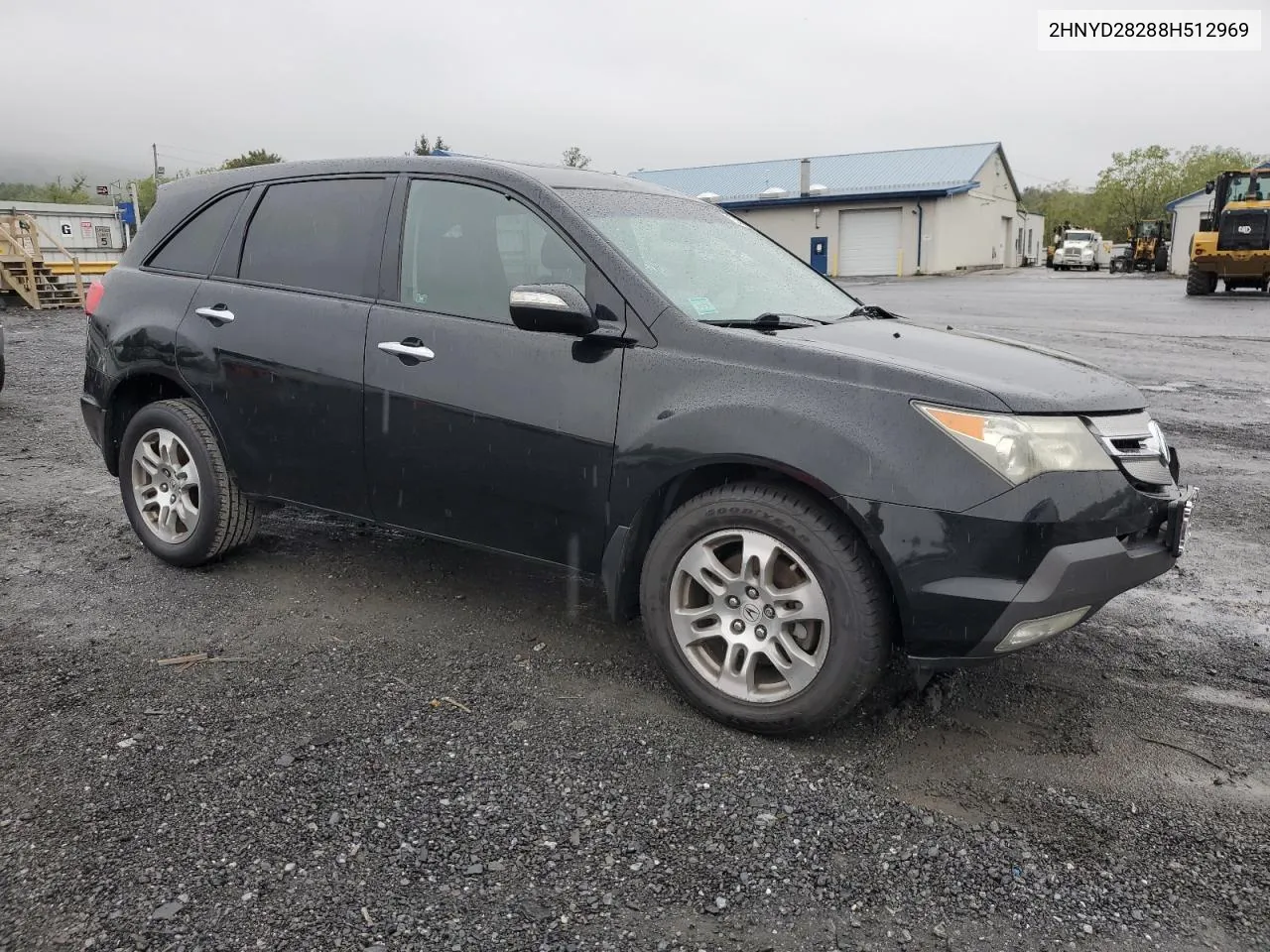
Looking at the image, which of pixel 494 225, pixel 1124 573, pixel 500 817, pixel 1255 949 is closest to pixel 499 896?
pixel 500 817

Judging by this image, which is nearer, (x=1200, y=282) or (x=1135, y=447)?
(x=1135, y=447)

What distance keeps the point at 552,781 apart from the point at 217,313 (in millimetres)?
2688

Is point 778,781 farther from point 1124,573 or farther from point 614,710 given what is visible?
point 1124,573

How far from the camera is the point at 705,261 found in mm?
3854

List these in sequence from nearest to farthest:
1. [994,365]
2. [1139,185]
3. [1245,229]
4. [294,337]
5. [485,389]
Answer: [994,365] → [485,389] → [294,337] → [1245,229] → [1139,185]

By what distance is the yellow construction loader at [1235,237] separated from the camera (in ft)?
79.4

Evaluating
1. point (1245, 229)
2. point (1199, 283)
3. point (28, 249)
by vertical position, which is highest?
point (1245, 229)

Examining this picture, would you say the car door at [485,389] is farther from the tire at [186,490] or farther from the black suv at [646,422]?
the tire at [186,490]

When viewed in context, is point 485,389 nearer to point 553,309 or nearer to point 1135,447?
point 553,309

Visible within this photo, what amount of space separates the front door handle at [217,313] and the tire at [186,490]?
1.39 feet

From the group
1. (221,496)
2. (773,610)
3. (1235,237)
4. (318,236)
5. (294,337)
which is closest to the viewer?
(773,610)

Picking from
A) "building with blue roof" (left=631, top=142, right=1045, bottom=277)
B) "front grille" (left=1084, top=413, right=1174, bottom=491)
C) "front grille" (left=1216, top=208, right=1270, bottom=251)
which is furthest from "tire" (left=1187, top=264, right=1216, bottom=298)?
"front grille" (left=1084, top=413, right=1174, bottom=491)

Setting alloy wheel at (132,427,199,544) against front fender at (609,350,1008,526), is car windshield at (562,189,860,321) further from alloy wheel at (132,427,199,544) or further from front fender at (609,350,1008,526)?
alloy wheel at (132,427,199,544)

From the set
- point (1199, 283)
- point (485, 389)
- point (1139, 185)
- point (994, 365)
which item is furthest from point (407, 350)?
point (1139, 185)
